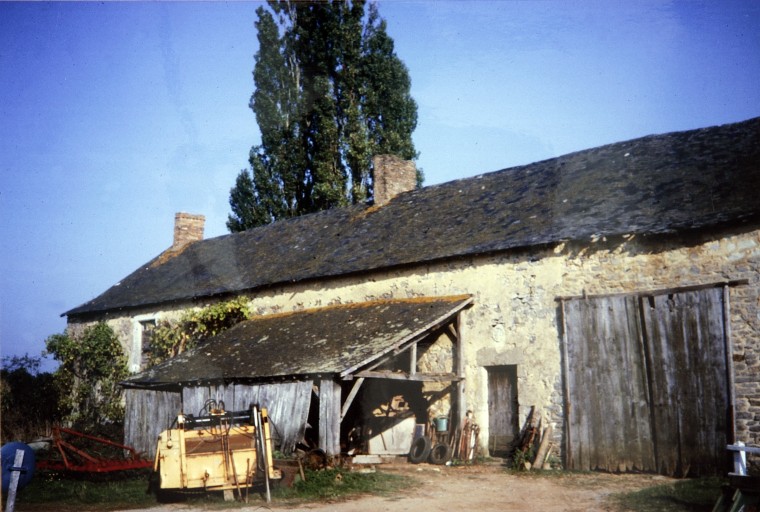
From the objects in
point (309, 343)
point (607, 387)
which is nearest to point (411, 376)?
point (309, 343)

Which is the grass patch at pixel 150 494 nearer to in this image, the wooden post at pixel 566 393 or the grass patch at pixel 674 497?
the wooden post at pixel 566 393

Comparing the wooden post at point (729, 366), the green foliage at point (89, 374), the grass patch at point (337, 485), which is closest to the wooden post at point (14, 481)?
the grass patch at point (337, 485)

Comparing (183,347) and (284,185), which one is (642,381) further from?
(284,185)

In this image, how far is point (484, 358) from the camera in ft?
46.5

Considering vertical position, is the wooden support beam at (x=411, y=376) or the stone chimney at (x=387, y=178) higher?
the stone chimney at (x=387, y=178)

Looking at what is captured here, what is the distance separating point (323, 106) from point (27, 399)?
1483 cm

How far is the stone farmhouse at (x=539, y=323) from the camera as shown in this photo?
37.8 ft

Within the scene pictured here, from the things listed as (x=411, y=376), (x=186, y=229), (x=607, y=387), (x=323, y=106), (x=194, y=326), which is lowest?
(x=607, y=387)

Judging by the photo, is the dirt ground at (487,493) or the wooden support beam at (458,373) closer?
the dirt ground at (487,493)

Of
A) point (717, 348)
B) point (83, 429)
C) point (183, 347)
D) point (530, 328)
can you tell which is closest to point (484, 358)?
point (530, 328)

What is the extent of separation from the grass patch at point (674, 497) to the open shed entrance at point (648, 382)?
90 cm

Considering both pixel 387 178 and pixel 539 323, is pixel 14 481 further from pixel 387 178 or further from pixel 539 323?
pixel 387 178

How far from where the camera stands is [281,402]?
13102mm

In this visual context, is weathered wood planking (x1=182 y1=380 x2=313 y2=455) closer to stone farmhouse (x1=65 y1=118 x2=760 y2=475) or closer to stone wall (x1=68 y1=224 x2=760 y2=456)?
stone farmhouse (x1=65 y1=118 x2=760 y2=475)
